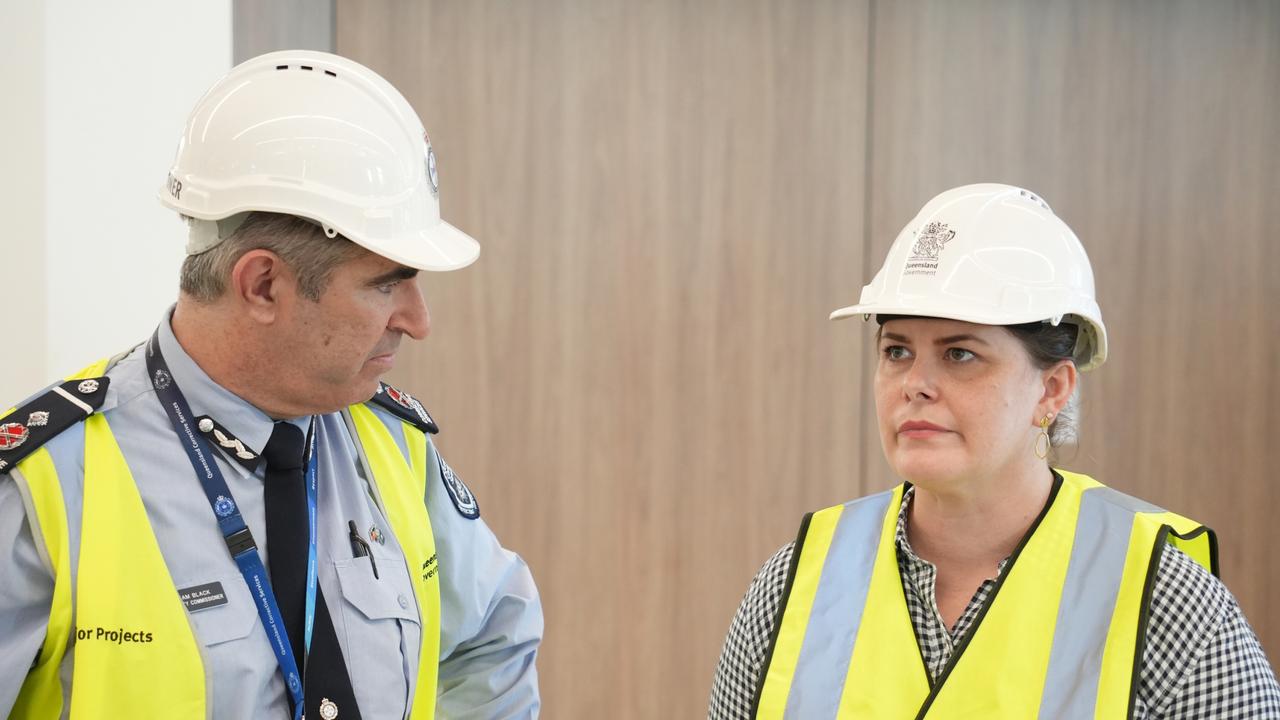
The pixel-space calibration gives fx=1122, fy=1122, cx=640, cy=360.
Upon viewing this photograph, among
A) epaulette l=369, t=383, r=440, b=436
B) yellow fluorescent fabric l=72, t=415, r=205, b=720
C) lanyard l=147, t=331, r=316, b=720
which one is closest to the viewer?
yellow fluorescent fabric l=72, t=415, r=205, b=720

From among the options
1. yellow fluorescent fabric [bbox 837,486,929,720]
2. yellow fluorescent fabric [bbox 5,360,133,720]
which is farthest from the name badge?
yellow fluorescent fabric [bbox 837,486,929,720]

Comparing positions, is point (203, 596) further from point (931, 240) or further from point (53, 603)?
point (931, 240)

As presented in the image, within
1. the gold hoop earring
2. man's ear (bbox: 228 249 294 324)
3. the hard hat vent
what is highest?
the hard hat vent

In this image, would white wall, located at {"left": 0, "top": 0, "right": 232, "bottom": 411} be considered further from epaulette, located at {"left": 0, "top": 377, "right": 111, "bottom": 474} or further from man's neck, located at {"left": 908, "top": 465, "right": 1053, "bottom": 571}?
man's neck, located at {"left": 908, "top": 465, "right": 1053, "bottom": 571}

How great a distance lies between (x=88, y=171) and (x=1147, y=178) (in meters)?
2.90

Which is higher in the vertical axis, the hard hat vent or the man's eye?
the hard hat vent

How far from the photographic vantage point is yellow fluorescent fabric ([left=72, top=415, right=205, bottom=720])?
3.94 ft

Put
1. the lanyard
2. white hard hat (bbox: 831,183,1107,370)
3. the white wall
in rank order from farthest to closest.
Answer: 1. the white wall
2. white hard hat (bbox: 831,183,1107,370)
3. the lanyard

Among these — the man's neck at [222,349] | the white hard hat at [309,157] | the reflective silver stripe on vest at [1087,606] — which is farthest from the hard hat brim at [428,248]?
the reflective silver stripe on vest at [1087,606]

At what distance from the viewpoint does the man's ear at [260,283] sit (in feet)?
4.42

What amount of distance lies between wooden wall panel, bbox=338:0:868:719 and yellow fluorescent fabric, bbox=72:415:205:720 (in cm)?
199

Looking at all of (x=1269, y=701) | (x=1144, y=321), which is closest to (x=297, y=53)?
(x=1269, y=701)

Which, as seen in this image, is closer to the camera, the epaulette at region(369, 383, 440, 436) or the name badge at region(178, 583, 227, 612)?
the name badge at region(178, 583, 227, 612)

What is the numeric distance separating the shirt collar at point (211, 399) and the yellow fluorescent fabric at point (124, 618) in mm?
126
